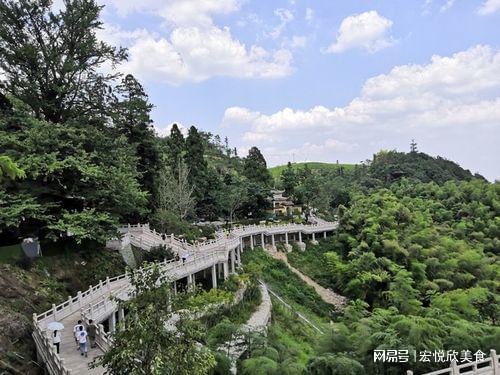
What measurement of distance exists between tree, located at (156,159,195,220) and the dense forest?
14cm

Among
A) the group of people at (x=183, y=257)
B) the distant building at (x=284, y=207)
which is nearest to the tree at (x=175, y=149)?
the distant building at (x=284, y=207)

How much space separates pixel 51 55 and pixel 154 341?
73.7 ft

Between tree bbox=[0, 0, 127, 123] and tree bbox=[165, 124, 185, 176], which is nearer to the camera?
tree bbox=[0, 0, 127, 123]

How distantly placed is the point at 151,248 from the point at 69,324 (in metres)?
11.5

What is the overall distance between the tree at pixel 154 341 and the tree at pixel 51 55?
20604mm

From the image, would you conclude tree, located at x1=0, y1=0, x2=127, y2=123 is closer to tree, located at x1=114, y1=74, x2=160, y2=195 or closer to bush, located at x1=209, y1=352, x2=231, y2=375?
tree, located at x1=114, y1=74, x2=160, y2=195

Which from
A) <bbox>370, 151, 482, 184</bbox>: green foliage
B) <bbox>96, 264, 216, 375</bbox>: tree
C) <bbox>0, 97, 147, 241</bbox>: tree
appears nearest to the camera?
<bbox>96, 264, 216, 375</bbox>: tree

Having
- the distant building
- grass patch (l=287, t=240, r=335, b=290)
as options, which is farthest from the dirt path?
the distant building

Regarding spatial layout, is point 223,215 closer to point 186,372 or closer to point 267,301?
point 267,301

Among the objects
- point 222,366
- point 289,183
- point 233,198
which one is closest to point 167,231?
point 233,198

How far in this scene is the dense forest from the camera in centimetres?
1359

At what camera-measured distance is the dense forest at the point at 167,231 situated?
13.6m

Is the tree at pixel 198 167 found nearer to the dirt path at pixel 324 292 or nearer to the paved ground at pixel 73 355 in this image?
the dirt path at pixel 324 292

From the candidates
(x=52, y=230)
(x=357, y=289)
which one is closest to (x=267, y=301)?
(x=357, y=289)
